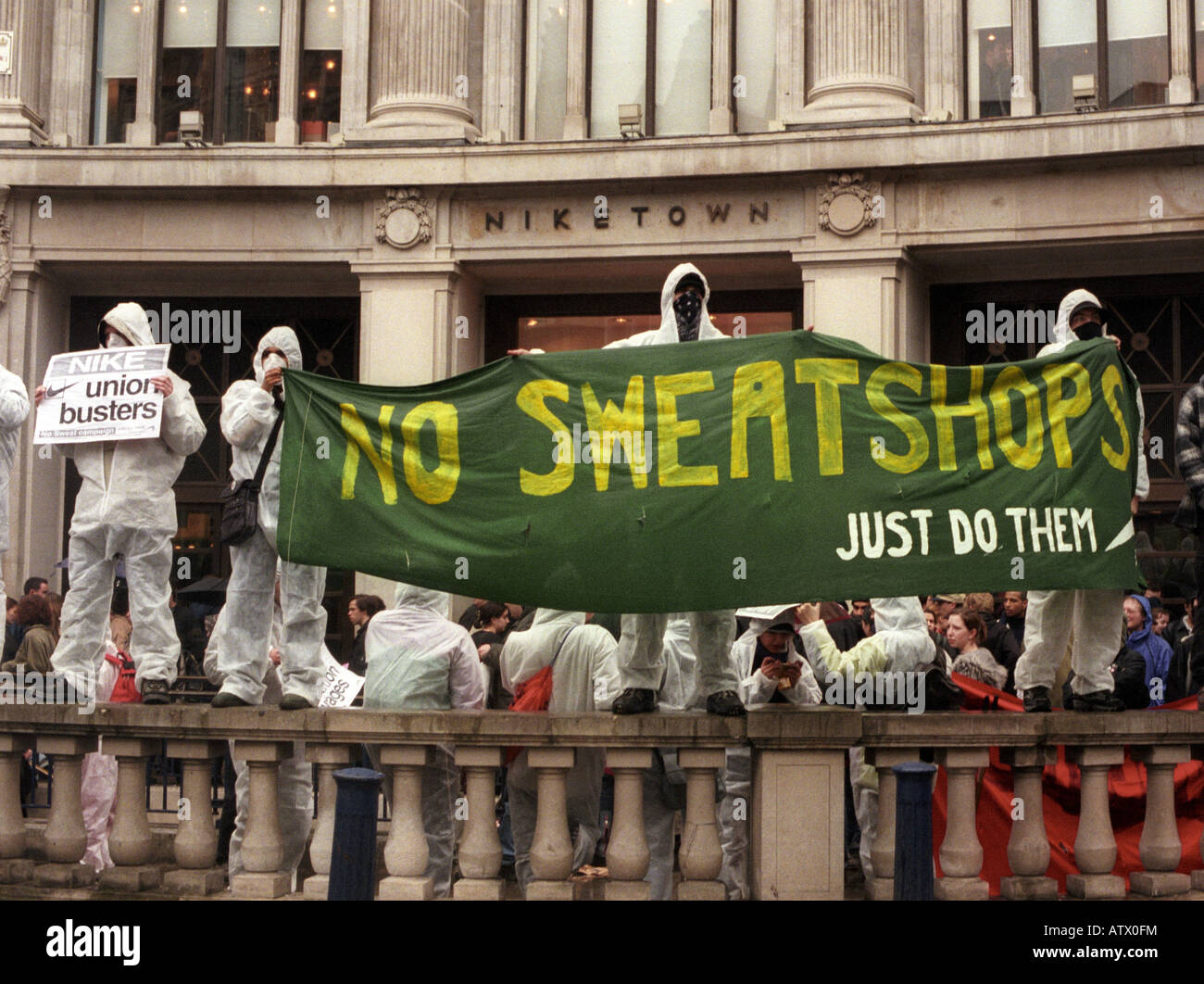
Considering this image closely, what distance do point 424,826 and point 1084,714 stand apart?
3.30 m

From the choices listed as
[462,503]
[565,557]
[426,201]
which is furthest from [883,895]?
[426,201]

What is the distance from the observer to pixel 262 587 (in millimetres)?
8617

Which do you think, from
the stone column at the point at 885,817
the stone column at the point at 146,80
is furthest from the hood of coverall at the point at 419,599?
the stone column at the point at 146,80

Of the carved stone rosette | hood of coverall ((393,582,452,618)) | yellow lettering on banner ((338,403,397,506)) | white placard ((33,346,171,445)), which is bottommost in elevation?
hood of coverall ((393,582,452,618))

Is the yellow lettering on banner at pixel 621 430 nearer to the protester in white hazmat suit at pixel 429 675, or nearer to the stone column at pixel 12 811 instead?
the protester in white hazmat suit at pixel 429 675

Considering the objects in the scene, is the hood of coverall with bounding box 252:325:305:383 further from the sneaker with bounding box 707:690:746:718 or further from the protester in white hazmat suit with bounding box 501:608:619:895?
the sneaker with bounding box 707:690:746:718

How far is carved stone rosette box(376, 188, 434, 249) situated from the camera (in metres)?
18.5

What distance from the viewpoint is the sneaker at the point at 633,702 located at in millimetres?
7602

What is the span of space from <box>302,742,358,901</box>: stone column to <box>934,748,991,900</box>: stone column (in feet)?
9.03

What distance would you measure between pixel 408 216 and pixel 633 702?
11961mm

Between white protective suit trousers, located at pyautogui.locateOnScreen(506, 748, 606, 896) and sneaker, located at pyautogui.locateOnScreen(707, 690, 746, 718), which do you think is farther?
white protective suit trousers, located at pyautogui.locateOnScreen(506, 748, 606, 896)

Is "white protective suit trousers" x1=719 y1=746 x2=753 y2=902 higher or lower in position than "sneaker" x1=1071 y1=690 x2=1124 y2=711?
lower

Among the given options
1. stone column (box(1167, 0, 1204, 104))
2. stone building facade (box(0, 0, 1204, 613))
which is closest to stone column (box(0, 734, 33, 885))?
stone building facade (box(0, 0, 1204, 613))

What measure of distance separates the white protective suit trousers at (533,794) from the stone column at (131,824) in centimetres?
178
